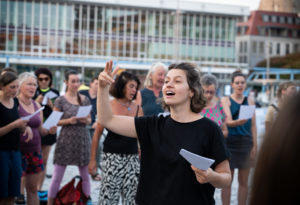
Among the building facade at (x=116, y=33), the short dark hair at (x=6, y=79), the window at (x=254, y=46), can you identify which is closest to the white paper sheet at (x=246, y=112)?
the short dark hair at (x=6, y=79)

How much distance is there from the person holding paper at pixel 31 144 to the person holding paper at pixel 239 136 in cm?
221

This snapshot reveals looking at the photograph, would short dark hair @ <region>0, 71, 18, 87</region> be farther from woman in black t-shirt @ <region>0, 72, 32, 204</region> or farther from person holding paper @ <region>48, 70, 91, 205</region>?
person holding paper @ <region>48, 70, 91, 205</region>

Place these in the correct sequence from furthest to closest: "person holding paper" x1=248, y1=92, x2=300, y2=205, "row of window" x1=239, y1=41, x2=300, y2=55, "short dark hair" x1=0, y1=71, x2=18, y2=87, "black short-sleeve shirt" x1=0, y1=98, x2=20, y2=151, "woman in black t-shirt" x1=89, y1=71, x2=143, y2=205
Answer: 1. "row of window" x1=239, y1=41, x2=300, y2=55
2. "short dark hair" x1=0, y1=71, x2=18, y2=87
3. "black short-sleeve shirt" x1=0, y1=98, x2=20, y2=151
4. "woman in black t-shirt" x1=89, y1=71, x2=143, y2=205
5. "person holding paper" x1=248, y1=92, x2=300, y2=205

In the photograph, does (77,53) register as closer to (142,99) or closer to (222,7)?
(222,7)

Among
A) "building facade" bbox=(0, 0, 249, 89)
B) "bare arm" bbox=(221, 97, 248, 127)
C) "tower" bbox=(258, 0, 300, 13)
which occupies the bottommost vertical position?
"bare arm" bbox=(221, 97, 248, 127)

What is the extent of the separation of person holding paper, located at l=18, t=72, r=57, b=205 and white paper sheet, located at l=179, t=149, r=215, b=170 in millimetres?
3157

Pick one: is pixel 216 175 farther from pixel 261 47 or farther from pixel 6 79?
pixel 261 47

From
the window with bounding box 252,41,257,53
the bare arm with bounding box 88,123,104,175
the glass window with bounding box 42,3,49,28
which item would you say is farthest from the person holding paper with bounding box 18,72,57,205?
the window with bounding box 252,41,257,53

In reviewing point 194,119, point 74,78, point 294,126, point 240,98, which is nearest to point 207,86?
point 240,98

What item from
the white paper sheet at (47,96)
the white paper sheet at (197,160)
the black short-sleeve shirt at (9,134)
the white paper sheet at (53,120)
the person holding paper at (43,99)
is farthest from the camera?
the person holding paper at (43,99)

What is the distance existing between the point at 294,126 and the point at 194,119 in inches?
85.6

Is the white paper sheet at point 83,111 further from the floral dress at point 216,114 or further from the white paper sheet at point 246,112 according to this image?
the white paper sheet at point 246,112

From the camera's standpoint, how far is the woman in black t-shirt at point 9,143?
14.8ft

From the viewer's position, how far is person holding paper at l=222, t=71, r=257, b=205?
5520 millimetres
